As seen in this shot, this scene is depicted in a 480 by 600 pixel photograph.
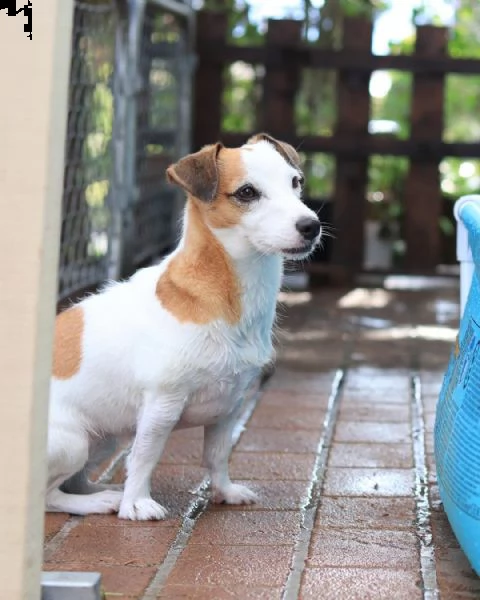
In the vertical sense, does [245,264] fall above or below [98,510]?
above

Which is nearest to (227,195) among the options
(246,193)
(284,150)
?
(246,193)

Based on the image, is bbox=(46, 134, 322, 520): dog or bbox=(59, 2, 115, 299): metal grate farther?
bbox=(59, 2, 115, 299): metal grate

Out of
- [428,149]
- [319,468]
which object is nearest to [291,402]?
[319,468]

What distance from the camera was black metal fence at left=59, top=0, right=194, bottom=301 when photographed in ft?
20.4

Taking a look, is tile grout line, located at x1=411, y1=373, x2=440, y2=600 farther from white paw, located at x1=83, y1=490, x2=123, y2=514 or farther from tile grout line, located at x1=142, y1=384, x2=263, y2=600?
white paw, located at x1=83, y1=490, x2=123, y2=514

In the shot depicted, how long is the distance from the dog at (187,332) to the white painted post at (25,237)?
97 centimetres

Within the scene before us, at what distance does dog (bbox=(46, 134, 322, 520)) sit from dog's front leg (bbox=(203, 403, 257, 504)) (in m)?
0.09

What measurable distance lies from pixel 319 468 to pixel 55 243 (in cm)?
185

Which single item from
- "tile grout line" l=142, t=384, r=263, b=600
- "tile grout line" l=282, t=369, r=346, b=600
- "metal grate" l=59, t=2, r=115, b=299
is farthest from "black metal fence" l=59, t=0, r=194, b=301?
"tile grout line" l=142, t=384, r=263, b=600

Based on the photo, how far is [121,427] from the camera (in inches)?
→ 138

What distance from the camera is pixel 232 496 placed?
11.6 ft

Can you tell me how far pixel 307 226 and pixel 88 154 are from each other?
11.5 feet

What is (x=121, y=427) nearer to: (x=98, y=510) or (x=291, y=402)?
(x=98, y=510)

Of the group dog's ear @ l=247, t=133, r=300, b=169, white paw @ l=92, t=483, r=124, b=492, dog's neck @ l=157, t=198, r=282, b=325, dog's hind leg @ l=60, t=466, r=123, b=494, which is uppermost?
dog's ear @ l=247, t=133, r=300, b=169
